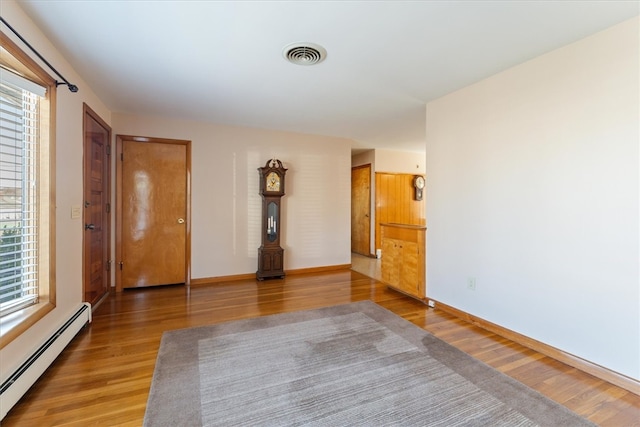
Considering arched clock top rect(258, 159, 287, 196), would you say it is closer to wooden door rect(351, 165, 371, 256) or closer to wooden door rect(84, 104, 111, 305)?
wooden door rect(84, 104, 111, 305)

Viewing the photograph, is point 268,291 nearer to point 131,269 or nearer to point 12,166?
point 131,269

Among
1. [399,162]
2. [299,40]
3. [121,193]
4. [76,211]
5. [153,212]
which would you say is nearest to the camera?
[299,40]

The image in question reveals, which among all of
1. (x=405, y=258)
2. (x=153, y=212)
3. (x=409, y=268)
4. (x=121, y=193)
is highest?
(x=121, y=193)

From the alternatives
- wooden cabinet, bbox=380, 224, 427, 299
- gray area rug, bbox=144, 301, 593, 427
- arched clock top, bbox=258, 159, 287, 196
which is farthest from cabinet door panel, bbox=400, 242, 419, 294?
arched clock top, bbox=258, 159, 287, 196

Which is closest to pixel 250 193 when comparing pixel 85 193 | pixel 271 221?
pixel 271 221

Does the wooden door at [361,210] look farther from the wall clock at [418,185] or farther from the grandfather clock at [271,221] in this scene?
the grandfather clock at [271,221]

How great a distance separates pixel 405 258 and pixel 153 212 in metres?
3.38

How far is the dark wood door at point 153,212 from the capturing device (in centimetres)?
375

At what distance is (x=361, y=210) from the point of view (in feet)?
21.2

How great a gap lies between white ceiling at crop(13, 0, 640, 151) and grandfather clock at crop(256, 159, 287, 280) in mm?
1106

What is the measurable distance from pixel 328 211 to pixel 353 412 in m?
3.50

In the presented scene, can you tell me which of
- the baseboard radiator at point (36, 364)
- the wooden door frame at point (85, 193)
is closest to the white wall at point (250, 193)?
the wooden door frame at point (85, 193)

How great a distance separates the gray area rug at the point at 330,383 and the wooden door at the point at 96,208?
4.19 feet

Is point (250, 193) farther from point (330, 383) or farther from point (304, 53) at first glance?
point (330, 383)
